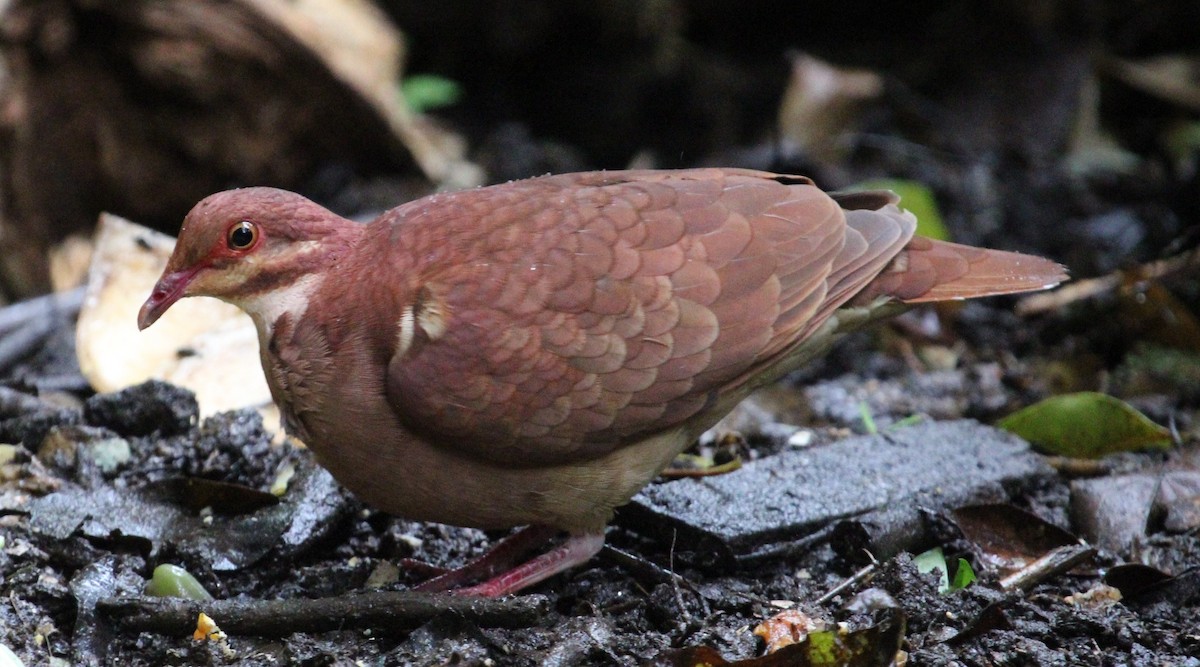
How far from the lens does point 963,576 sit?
12.4 feet

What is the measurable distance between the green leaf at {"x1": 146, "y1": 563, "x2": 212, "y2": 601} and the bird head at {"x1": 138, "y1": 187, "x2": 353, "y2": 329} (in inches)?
27.6

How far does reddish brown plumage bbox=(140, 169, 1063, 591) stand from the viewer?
352cm

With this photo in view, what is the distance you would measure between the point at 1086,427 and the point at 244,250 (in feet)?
9.78

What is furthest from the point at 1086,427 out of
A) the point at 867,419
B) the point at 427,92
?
the point at 427,92

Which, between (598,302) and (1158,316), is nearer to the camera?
(598,302)

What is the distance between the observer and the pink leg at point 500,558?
3.90 metres

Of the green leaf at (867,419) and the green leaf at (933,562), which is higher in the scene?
the green leaf at (867,419)

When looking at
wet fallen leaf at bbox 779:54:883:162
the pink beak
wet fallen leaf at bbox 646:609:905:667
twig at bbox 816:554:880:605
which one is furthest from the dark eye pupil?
wet fallen leaf at bbox 779:54:883:162

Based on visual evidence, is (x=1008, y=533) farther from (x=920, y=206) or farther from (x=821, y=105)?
(x=821, y=105)

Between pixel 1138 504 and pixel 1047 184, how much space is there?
11.0 feet

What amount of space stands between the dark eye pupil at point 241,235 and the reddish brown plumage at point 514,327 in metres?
0.02

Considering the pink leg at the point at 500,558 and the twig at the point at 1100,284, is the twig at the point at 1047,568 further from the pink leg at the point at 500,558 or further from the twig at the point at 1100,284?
the twig at the point at 1100,284

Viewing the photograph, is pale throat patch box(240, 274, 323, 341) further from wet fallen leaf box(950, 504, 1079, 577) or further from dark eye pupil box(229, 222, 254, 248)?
wet fallen leaf box(950, 504, 1079, 577)

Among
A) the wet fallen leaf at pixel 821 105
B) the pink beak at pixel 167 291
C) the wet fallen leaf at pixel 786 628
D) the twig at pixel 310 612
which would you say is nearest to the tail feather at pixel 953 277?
the wet fallen leaf at pixel 786 628
